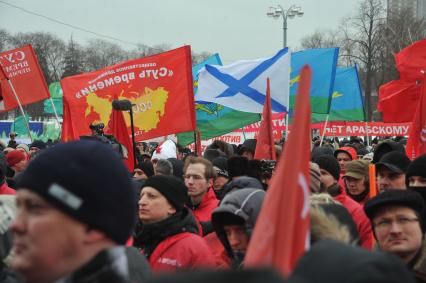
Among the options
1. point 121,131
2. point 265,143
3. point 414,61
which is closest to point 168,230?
point 265,143

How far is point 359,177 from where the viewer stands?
17.1 ft

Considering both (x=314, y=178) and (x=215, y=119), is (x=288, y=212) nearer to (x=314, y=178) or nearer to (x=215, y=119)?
(x=314, y=178)

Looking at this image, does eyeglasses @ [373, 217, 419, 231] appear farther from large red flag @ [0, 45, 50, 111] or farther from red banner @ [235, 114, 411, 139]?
red banner @ [235, 114, 411, 139]

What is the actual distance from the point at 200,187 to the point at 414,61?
4.90 m

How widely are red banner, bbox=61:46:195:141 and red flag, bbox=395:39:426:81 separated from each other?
10.6 feet

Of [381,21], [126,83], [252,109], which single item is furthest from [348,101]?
[381,21]

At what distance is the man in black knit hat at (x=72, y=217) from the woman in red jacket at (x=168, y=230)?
1.62m

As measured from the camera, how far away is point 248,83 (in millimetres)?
8945

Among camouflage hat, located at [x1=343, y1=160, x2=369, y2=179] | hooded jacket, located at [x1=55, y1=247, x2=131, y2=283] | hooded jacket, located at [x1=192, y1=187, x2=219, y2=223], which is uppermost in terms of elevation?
hooded jacket, located at [x1=55, y1=247, x2=131, y2=283]

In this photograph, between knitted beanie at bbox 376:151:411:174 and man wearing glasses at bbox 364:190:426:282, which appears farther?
knitted beanie at bbox 376:151:411:174

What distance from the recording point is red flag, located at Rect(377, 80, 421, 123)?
28.5 feet

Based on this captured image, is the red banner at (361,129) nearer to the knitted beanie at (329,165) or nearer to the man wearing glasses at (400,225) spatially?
the knitted beanie at (329,165)

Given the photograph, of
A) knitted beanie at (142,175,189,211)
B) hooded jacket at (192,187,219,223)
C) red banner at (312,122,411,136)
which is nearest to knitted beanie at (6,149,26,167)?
hooded jacket at (192,187,219,223)

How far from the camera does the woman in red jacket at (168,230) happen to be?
345 cm
